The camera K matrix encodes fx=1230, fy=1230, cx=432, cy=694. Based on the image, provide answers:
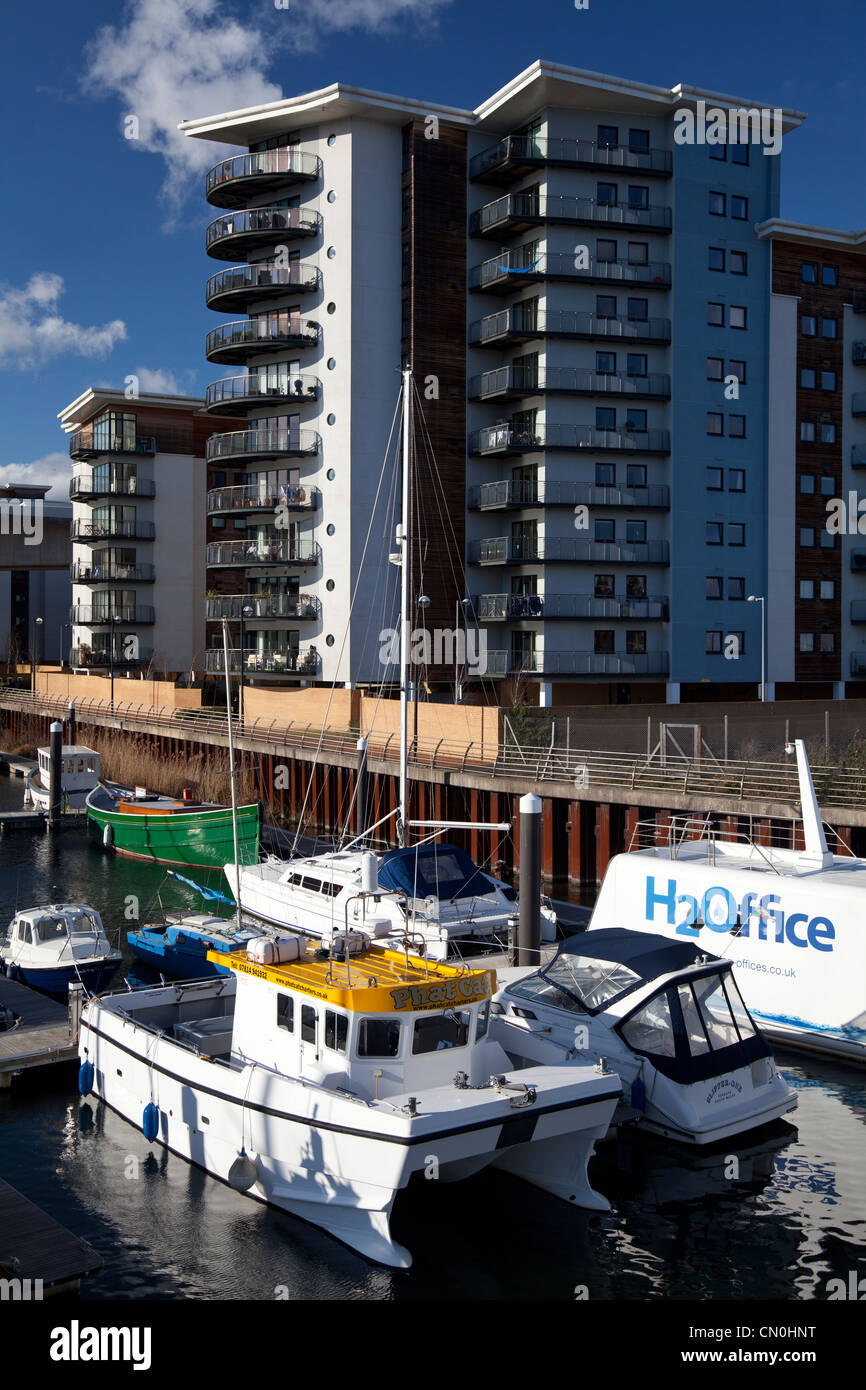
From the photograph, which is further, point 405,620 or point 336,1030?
point 405,620

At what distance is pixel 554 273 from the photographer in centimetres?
5388

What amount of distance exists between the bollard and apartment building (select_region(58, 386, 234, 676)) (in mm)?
54492

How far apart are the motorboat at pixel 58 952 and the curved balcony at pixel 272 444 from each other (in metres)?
35.5

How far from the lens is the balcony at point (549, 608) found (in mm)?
53781

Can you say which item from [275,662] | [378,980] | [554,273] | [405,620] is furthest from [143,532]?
[378,980]

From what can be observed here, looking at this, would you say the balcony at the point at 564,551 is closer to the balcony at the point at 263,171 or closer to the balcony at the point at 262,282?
the balcony at the point at 262,282

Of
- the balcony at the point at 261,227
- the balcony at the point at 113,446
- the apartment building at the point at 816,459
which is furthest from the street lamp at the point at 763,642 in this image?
the balcony at the point at 113,446

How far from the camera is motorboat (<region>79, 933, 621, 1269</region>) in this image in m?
13.3

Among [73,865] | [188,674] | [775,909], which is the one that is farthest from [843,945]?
[188,674]

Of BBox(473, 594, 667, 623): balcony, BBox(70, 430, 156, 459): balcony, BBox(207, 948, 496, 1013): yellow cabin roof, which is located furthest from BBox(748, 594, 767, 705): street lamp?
BBox(207, 948, 496, 1013): yellow cabin roof

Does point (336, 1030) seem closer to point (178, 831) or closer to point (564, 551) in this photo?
point (178, 831)

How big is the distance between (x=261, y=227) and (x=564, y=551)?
20385 millimetres
